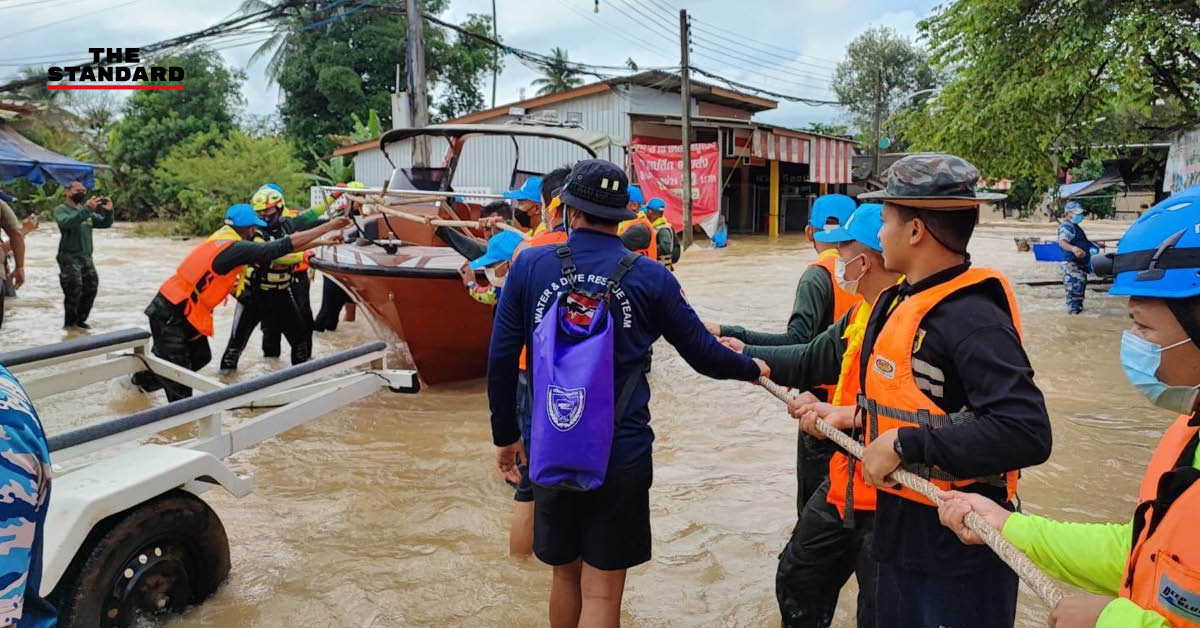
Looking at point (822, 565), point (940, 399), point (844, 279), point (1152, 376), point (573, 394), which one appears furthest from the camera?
point (844, 279)

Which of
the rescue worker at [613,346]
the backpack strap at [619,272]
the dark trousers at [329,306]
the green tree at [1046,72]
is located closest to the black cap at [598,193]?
the rescue worker at [613,346]

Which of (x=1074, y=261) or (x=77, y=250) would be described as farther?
(x=1074, y=261)

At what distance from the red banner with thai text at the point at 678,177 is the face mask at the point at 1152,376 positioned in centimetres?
2046

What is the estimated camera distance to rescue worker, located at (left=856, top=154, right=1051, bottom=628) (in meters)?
1.77

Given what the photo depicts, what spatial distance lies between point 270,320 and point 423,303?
176 cm

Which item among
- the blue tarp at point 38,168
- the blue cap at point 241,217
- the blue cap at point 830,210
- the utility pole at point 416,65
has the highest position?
the utility pole at point 416,65

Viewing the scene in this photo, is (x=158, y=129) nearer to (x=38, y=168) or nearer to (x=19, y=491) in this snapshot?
(x=38, y=168)

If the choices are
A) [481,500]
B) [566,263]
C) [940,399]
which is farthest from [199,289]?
[940,399]

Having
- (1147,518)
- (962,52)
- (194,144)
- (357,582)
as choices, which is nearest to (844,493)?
(1147,518)

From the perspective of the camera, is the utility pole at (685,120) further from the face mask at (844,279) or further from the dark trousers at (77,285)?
the face mask at (844,279)

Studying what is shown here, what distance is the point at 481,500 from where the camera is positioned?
194 inches

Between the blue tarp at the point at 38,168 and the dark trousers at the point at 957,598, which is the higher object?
the blue tarp at the point at 38,168

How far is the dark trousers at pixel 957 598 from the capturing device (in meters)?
2.00

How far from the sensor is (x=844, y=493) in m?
2.43
